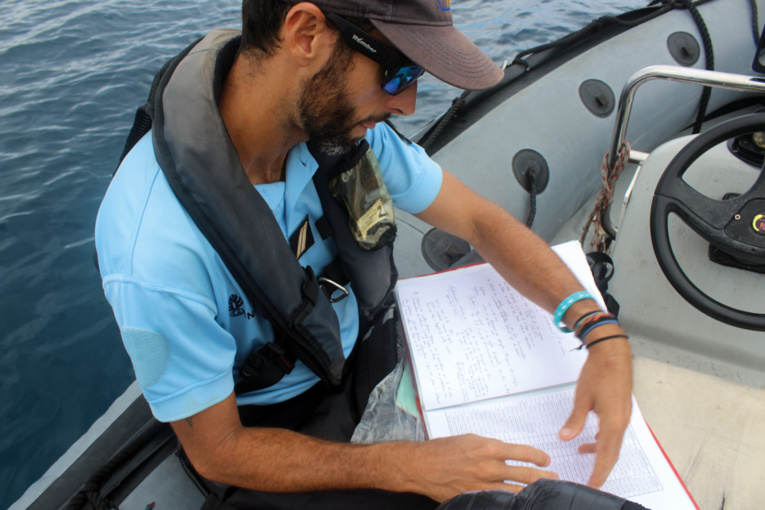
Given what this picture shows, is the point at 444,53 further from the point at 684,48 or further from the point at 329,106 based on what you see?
the point at 684,48

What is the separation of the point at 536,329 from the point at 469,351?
174mm

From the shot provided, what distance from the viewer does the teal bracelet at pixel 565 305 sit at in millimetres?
1118

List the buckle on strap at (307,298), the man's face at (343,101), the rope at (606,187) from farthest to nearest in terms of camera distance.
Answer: the rope at (606,187) → the buckle on strap at (307,298) → the man's face at (343,101)

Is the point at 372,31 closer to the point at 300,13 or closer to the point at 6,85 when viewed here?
the point at 300,13

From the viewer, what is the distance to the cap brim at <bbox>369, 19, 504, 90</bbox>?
2.73 ft

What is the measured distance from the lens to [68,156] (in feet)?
9.47

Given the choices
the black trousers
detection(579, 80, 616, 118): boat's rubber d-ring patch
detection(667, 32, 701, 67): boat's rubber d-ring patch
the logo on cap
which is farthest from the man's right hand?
detection(667, 32, 701, 67): boat's rubber d-ring patch

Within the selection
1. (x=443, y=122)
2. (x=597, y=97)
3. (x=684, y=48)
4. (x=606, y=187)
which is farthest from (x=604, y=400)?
(x=684, y=48)

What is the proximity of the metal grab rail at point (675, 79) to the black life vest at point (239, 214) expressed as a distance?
1.03 m

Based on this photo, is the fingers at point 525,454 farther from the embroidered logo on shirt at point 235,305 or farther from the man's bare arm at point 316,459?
the embroidered logo on shirt at point 235,305

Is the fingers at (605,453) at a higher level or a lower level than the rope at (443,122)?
lower

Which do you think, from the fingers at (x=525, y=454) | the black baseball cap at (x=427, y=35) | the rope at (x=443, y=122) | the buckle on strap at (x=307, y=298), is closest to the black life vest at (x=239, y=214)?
the buckle on strap at (x=307, y=298)

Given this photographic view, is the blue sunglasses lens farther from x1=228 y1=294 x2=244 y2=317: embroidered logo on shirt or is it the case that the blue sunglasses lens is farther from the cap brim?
x1=228 y1=294 x2=244 y2=317: embroidered logo on shirt

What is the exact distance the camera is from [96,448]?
1.21 metres
